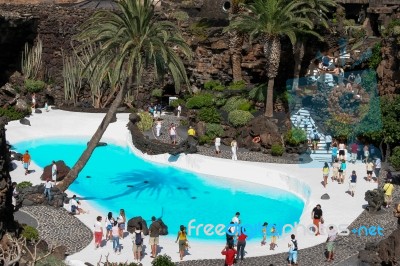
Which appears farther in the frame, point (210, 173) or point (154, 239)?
point (210, 173)

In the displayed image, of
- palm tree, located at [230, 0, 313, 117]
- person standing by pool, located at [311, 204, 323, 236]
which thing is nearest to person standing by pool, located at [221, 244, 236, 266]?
person standing by pool, located at [311, 204, 323, 236]

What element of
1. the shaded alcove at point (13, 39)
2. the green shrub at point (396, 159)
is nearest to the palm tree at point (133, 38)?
the green shrub at point (396, 159)

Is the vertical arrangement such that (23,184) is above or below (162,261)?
below

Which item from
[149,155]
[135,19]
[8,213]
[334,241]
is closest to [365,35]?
[149,155]

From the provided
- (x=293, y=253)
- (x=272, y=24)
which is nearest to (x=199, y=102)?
(x=272, y=24)

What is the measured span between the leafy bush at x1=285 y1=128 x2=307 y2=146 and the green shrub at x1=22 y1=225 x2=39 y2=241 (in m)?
15.7

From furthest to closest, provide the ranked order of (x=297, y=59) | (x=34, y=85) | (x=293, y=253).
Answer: (x=34, y=85), (x=297, y=59), (x=293, y=253)

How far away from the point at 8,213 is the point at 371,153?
19363 mm

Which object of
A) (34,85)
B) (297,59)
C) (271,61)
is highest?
(297,59)

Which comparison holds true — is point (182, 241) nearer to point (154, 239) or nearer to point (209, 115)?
point (154, 239)

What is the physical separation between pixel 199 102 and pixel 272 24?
665 cm

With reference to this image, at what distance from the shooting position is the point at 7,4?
176 ft

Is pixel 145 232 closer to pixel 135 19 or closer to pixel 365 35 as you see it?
pixel 135 19

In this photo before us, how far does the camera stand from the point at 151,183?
Answer: 107ft
